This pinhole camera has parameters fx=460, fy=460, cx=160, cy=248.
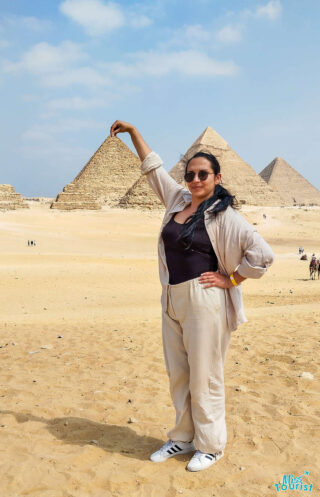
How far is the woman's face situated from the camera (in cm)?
283

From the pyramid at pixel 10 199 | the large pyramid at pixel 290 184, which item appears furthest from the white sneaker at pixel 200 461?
the large pyramid at pixel 290 184

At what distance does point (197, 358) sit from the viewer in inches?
105

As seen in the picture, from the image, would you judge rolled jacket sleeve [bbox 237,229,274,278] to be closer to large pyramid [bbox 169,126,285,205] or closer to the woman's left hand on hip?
the woman's left hand on hip

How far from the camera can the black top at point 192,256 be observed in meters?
2.71

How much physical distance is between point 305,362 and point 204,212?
9.59 feet

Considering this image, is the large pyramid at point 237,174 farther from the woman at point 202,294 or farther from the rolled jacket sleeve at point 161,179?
the woman at point 202,294

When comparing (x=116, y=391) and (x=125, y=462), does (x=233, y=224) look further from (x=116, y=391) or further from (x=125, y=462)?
(x=116, y=391)

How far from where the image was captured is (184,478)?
2.67 m

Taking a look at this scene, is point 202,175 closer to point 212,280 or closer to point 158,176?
point 158,176

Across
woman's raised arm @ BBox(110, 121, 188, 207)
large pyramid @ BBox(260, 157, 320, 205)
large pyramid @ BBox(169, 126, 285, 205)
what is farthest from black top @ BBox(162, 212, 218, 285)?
large pyramid @ BBox(260, 157, 320, 205)

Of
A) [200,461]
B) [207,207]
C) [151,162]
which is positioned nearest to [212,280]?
[207,207]

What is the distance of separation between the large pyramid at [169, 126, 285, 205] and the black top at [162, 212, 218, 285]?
300 ft

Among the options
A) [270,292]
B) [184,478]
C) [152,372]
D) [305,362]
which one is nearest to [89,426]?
[184,478]

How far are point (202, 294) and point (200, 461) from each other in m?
1.00
